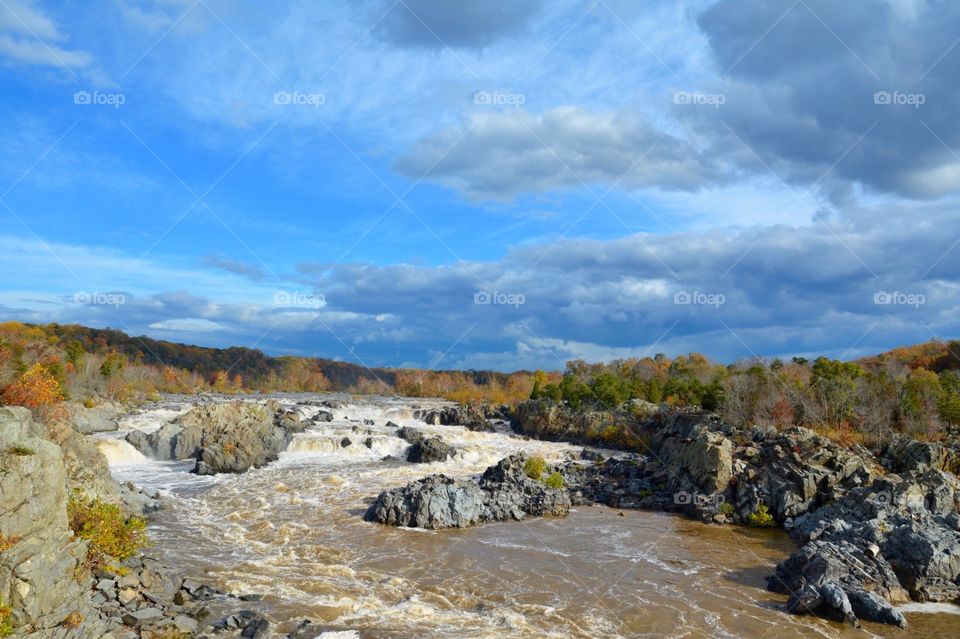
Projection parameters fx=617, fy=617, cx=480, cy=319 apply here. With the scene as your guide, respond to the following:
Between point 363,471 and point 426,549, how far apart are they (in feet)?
51.2

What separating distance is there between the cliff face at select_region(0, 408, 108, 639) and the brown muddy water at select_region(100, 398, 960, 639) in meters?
4.98

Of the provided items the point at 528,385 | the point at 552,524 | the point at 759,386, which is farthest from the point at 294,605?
the point at 528,385

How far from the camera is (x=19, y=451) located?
11.3 m

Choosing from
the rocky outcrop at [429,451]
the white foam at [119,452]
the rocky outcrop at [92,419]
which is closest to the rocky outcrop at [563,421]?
the rocky outcrop at [429,451]

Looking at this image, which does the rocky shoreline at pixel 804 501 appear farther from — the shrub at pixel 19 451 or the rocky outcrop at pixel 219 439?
the shrub at pixel 19 451

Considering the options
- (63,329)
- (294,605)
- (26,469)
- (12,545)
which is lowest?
(294,605)

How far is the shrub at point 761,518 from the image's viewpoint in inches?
1088

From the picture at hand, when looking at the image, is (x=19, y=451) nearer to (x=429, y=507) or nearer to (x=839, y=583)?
(x=429, y=507)

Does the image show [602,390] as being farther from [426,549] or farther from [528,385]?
[528,385]

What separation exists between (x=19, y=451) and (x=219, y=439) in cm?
2795

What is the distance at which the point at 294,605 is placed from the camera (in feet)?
53.2

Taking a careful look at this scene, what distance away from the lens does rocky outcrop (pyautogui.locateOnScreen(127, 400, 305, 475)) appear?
117ft

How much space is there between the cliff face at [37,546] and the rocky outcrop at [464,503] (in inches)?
550

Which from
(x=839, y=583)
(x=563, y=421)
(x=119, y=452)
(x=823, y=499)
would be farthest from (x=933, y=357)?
(x=119, y=452)
